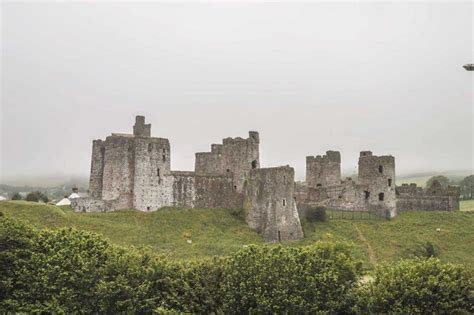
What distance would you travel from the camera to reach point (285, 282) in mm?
38188

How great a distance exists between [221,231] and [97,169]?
1889 cm

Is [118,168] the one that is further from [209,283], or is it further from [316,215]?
[209,283]

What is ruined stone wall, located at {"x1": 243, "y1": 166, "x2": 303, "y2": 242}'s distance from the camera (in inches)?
2514

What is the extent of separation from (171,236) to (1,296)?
24.8 metres

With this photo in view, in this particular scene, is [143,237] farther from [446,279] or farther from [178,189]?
[446,279]

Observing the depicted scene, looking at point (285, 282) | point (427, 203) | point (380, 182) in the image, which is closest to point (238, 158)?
point (380, 182)

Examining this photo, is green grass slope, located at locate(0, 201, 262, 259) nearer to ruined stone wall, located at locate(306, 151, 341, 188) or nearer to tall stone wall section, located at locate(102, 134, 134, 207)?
tall stone wall section, located at locate(102, 134, 134, 207)

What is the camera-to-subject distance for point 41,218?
57.5 m

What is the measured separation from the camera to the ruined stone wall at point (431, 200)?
3221 inches

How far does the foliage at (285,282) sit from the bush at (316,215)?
28946 millimetres

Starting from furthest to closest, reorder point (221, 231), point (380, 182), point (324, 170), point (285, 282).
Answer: point (324, 170) → point (380, 182) → point (221, 231) → point (285, 282)

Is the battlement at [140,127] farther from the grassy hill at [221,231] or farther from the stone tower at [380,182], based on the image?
the stone tower at [380,182]

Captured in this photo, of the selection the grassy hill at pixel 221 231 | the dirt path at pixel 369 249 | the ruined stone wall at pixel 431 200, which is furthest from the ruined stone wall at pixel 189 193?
the ruined stone wall at pixel 431 200

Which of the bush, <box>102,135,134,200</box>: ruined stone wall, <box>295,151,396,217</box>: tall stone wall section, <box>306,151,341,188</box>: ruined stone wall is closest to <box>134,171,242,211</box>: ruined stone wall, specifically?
<box>102,135,134,200</box>: ruined stone wall
